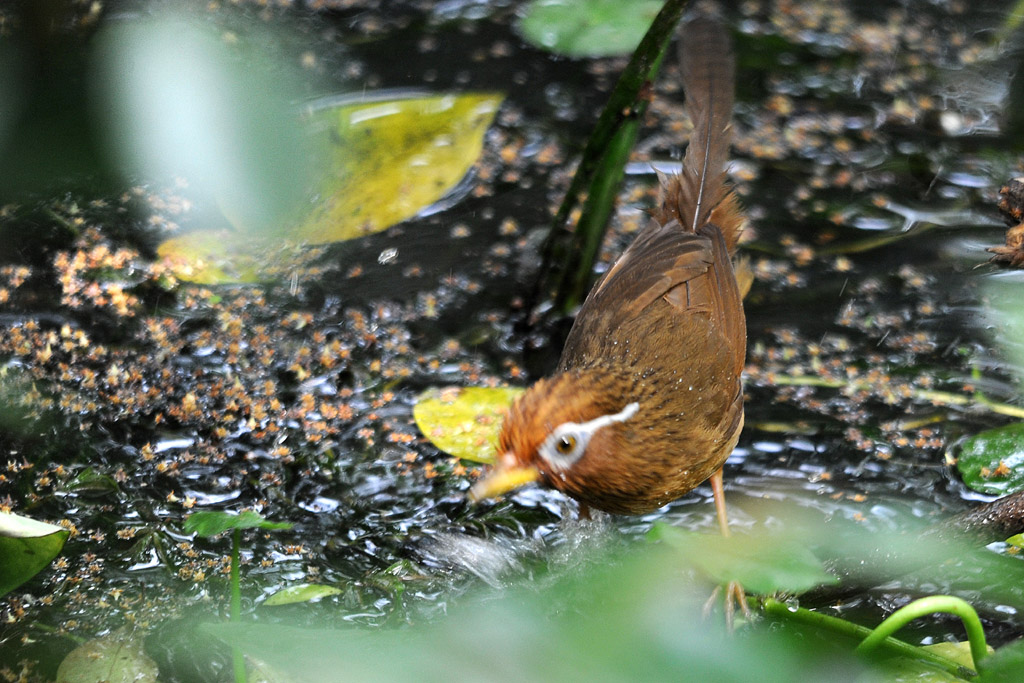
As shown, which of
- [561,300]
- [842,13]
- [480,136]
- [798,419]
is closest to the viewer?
[798,419]

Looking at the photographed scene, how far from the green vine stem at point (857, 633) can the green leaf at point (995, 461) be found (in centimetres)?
103

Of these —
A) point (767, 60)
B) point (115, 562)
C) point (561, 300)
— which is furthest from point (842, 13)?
point (115, 562)

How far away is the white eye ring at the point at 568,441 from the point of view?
214cm

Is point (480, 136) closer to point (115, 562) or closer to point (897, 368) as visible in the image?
point (897, 368)

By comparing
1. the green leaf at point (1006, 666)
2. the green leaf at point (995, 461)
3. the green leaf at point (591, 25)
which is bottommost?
the green leaf at point (995, 461)

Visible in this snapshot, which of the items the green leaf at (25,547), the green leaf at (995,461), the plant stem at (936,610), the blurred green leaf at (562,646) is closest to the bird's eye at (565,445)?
the plant stem at (936,610)

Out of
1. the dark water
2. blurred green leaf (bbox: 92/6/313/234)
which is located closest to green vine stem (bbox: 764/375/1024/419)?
the dark water

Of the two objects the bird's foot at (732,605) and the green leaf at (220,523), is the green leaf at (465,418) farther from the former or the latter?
the green leaf at (220,523)

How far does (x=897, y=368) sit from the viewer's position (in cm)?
327

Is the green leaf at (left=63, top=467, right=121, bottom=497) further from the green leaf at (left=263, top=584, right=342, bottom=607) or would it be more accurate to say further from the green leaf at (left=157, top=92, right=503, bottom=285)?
the green leaf at (left=157, top=92, right=503, bottom=285)

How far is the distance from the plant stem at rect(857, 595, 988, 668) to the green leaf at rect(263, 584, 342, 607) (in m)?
1.37

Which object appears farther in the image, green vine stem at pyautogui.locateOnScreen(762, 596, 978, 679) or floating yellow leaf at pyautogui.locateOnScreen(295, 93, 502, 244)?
floating yellow leaf at pyautogui.locateOnScreen(295, 93, 502, 244)

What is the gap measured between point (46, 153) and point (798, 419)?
256cm

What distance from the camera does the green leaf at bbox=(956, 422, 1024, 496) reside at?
9.32 feet
